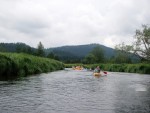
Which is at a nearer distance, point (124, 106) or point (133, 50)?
point (124, 106)

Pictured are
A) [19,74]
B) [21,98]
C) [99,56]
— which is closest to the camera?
[21,98]

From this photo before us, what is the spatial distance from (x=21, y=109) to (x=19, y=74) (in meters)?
19.9

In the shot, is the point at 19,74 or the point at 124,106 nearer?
the point at 124,106

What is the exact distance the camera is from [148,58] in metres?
48.7

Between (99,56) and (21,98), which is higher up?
(99,56)

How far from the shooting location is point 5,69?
29234mm

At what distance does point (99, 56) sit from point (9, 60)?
124 meters

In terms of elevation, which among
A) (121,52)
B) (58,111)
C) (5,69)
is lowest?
(58,111)

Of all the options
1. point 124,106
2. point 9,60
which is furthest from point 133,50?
point 124,106

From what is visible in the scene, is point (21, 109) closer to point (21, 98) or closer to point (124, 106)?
point (21, 98)

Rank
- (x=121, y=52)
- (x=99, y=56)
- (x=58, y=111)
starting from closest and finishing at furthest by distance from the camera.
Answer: (x=58, y=111), (x=121, y=52), (x=99, y=56)

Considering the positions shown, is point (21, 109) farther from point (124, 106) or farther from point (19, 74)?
point (19, 74)

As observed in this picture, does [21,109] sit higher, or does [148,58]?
[148,58]

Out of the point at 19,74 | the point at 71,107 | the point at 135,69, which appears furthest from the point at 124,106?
the point at 135,69
